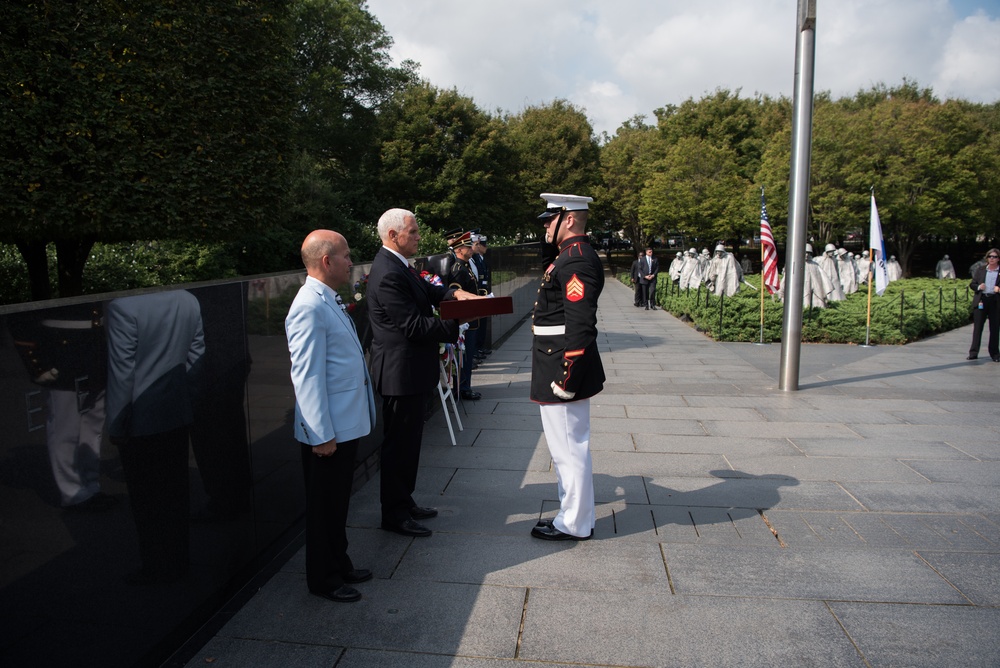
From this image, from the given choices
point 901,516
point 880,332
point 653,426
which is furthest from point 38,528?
point 880,332

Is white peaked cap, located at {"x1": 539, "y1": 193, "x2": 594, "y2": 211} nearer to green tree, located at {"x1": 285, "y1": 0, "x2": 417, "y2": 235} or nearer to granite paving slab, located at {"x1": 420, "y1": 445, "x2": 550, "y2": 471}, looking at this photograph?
granite paving slab, located at {"x1": 420, "y1": 445, "x2": 550, "y2": 471}

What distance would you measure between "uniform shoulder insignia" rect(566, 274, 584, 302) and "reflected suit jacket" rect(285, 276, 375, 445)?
1.22 metres

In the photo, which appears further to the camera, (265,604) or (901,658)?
(265,604)

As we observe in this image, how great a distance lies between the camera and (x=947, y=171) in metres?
34.8

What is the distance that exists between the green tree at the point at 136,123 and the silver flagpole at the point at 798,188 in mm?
8423

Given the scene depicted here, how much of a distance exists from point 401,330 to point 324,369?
0.91 meters

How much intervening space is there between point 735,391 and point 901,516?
4433 mm

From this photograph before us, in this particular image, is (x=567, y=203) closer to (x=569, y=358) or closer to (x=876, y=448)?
(x=569, y=358)

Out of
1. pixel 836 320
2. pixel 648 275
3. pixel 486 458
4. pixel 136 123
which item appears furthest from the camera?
pixel 648 275

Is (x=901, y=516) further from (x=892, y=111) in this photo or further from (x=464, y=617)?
(x=892, y=111)

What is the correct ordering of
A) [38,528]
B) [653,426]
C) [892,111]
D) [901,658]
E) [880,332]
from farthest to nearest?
[892,111] < [880,332] < [653,426] < [901,658] < [38,528]

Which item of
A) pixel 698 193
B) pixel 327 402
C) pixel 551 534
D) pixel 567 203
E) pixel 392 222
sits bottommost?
pixel 551 534

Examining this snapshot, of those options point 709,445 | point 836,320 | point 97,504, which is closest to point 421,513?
point 97,504

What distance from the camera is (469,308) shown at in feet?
13.9
